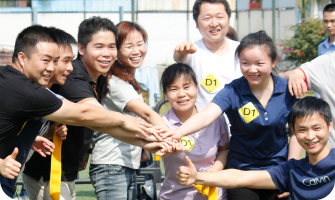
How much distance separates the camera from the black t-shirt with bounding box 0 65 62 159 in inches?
73.8

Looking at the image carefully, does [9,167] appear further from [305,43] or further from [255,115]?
[305,43]

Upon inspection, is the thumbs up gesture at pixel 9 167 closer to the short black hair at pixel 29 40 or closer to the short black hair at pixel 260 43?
the short black hair at pixel 29 40

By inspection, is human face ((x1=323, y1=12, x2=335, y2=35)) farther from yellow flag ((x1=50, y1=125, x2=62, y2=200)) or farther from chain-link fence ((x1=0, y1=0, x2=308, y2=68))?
chain-link fence ((x1=0, y1=0, x2=308, y2=68))

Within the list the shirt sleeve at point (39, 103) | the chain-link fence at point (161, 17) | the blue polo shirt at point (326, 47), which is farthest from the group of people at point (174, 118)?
the chain-link fence at point (161, 17)

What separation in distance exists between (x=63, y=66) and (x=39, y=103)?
1.46ft

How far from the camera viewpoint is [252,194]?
237 cm

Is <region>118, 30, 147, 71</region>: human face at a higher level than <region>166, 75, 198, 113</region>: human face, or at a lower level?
higher

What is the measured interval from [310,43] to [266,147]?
9.23 m

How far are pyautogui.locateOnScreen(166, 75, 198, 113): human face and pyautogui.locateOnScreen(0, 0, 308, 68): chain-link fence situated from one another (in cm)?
969

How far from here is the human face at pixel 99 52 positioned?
97.6 inches

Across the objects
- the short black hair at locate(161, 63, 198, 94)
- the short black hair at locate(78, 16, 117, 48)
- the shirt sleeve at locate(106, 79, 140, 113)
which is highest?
the short black hair at locate(78, 16, 117, 48)

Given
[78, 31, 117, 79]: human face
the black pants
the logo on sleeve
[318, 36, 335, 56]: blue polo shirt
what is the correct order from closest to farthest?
the logo on sleeve < the black pants < [78, 31, 117, 79]: human face < [318, 36, 335, 56]: blue polo shirt

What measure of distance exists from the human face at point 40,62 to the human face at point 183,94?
88cm

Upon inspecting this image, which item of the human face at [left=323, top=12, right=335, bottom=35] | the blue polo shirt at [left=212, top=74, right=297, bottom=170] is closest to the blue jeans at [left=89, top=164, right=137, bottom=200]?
the blue polo shirt at [left=212, top=74, right=297, bottom=170]
